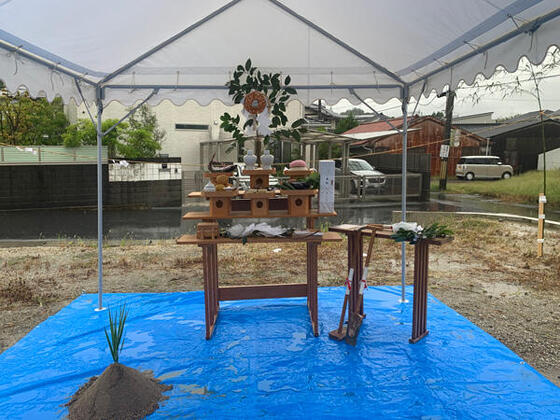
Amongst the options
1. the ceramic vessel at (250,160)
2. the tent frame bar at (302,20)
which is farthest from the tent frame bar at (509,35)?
the ceramic vessel at (250,160)

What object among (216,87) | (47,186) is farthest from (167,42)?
(47,186)

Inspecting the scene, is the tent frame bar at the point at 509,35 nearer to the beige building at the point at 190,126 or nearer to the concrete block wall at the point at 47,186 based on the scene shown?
the concrete block wall at the point at 47,186

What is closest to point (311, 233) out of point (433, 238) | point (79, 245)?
point (433, 238)

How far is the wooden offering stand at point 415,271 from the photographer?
3.20m

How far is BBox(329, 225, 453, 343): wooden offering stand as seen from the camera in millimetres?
3199

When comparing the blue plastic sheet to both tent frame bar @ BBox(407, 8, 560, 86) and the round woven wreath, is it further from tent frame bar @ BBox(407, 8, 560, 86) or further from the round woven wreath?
tent frame bar @ BBox(407, 8, 560, 86)

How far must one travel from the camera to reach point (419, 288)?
3240 millimetres

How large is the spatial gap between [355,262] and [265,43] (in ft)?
7.52

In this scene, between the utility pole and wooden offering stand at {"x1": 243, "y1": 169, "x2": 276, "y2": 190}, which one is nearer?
wooden offering stand at {"x1": 243, "y1": 169, "x2": 276, "y2": 190}

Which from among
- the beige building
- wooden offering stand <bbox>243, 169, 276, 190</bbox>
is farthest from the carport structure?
the beige building

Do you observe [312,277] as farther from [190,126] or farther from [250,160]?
[190,126]

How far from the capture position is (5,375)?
108 inches

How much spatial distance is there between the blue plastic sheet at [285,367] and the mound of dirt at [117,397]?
0.28 ft

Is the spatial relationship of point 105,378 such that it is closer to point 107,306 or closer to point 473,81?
point 107,306
